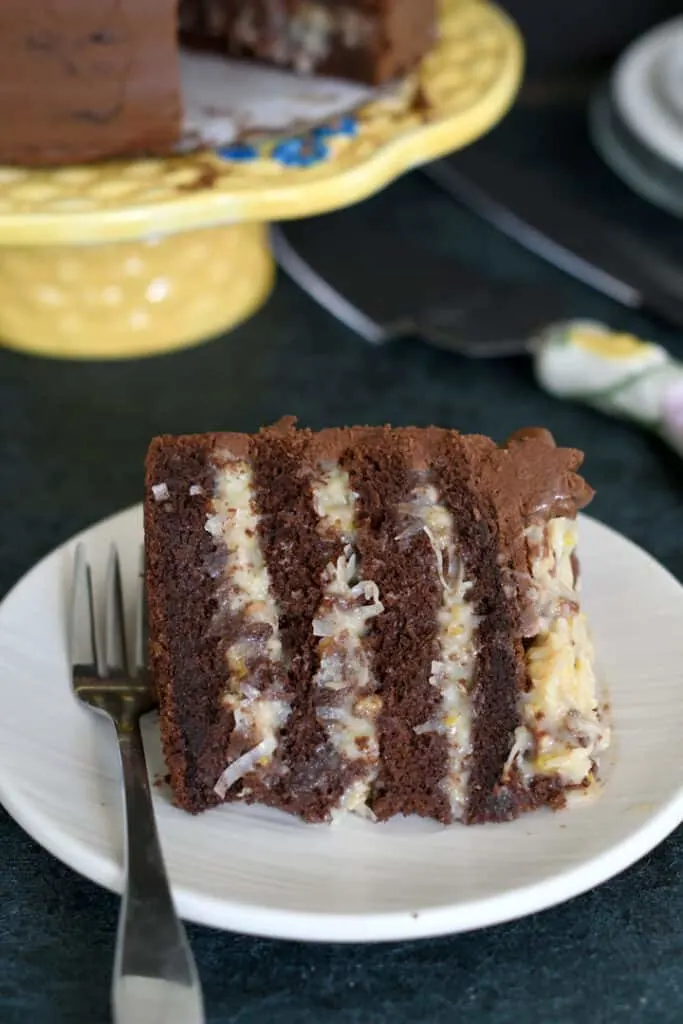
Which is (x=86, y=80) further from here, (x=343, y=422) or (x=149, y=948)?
(x=149, y=948)

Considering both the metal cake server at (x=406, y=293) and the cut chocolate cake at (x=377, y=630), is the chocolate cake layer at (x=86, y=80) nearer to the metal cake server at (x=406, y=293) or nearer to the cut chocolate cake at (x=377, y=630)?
the metal cake server at (x=406, y=293)

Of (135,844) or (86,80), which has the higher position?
(86,80)

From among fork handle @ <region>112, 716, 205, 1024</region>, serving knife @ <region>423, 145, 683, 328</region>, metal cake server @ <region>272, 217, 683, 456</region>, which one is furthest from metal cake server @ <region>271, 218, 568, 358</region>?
fork handle @ <region>112, 716, 205, 1024</region>

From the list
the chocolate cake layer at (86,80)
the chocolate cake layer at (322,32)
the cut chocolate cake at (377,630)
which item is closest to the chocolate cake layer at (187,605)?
the cut chocolate cake at (377,630)

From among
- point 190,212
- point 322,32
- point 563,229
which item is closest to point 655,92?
point 563,229

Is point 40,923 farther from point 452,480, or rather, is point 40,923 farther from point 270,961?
point 452,480
